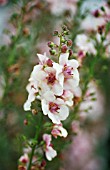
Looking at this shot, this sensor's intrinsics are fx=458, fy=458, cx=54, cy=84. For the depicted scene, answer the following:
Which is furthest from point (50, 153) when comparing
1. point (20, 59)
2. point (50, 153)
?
point (20, 59)

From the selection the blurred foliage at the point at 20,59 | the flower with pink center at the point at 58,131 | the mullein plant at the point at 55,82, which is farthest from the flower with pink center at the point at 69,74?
the blurred foliage at the point at 20,59

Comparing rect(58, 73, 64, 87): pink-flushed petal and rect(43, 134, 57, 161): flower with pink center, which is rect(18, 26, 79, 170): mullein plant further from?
rect(43, 134, 57, 161): flower with pink center

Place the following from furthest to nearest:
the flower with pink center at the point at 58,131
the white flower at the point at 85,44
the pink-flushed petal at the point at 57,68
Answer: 1. the white flower at the point at 85,44
2. the flower with pink center at the point at 58,131
3. the pink-flushed petal at the point at 57,68

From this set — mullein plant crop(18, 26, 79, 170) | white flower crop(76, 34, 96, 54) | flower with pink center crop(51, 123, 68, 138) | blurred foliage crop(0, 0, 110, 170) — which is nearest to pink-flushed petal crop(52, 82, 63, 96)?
mullein plant crop(18, 26, 79, 170)

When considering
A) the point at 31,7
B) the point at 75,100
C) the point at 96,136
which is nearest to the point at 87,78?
the point at 75,100

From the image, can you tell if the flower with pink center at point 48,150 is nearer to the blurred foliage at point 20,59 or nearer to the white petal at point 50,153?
the white petal at point 50,153
